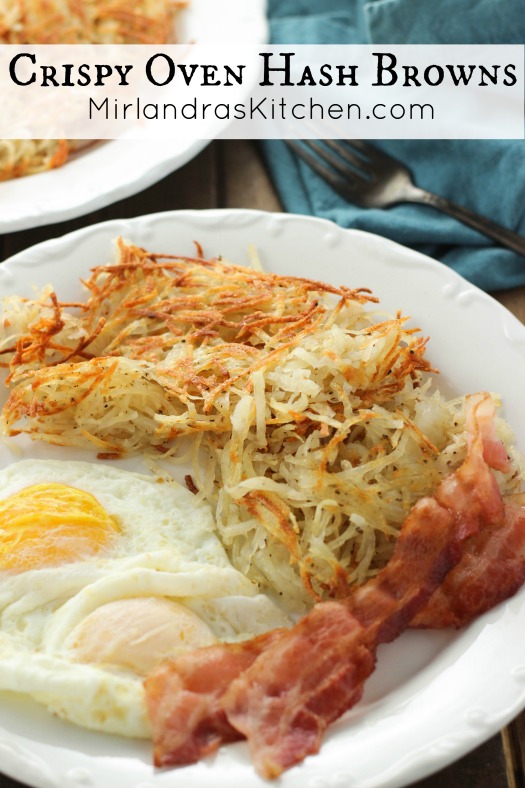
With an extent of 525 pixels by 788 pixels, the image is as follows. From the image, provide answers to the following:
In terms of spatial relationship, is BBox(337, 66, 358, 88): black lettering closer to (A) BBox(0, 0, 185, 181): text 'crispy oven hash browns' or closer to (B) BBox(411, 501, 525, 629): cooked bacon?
(A) BBox(0, 0, 185, 181): text 'crispy oven hash browns'

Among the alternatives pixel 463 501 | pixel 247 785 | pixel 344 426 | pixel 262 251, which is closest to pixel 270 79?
pixel 262 251

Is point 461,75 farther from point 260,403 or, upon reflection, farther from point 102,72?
point 260,403

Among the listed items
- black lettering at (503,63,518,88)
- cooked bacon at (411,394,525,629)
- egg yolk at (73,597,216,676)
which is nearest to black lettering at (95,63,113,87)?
black lettering at (503,63,518,88)

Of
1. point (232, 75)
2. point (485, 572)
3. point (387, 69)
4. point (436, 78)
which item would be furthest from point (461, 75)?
point (485, 572)

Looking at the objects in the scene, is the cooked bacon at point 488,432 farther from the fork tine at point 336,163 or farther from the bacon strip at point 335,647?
the fork tine at point 336,163

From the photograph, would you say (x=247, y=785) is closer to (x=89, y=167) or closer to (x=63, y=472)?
(x=63, y=472)

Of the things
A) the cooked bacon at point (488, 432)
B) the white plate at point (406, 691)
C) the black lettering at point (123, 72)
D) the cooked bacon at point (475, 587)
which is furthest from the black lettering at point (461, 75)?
the cooked bacon at point (475, 587)
